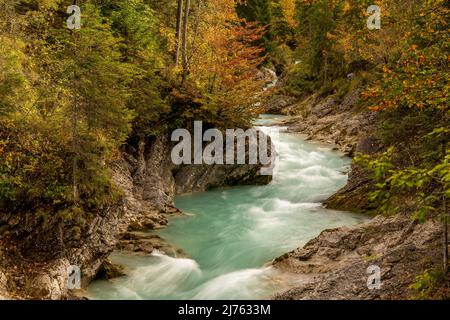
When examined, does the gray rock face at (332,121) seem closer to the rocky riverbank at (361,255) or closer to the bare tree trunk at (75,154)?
the rocky riverbank at (361,255)

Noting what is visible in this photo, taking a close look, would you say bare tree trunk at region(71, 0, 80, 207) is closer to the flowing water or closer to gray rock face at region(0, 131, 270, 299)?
gray rock face at region(0, 131, 270, 299)

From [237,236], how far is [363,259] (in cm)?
591

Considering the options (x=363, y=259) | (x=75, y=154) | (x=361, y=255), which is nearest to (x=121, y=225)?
(x=75, y=154)

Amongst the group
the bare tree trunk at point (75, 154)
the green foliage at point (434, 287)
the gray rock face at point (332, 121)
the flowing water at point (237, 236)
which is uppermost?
the gray rock face at point (332, 121)

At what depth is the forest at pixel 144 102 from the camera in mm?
7211

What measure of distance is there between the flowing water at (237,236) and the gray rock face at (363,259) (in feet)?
3.16

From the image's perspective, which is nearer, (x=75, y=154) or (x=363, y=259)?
(x=363, y=259)

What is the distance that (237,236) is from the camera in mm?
13898

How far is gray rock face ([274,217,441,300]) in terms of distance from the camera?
720 cm

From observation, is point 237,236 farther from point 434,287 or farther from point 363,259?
point 434,287

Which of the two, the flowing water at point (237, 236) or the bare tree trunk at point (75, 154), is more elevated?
the bare tree trunk at point (75, 154)

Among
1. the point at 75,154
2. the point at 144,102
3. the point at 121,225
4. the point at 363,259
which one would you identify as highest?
the point at 144,102

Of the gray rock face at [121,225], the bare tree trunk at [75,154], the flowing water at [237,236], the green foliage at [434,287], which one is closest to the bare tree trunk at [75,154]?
the bare tree trunk at [75,154]
